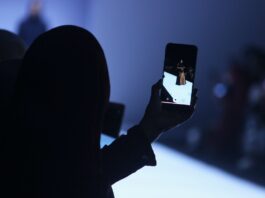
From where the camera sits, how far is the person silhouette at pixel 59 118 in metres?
0.95

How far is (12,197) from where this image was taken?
1002mm

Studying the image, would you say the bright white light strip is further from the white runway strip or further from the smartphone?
the white runway strip

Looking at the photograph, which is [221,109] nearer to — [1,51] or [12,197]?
[1,51]

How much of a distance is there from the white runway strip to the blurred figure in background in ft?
7.31

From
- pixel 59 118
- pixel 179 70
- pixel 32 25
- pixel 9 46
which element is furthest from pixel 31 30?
pixel 59 118

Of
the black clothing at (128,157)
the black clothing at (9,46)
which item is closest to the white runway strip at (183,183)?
the black clothing at (9,46)

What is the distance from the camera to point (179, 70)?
1321 millimetres

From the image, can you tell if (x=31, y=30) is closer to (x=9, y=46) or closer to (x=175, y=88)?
(x=9, y=46)

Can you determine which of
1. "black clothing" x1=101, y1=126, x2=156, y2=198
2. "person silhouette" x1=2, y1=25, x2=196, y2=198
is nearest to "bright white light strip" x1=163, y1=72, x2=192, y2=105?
"black clothing" x1=101, y1=126, x2=156, y2=198

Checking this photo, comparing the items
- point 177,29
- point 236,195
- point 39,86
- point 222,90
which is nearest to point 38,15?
point 177,29

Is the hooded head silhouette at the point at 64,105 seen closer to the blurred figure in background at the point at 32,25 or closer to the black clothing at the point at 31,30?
the blurred figure in background at the point at 32,25

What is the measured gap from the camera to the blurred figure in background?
7465 millimetres

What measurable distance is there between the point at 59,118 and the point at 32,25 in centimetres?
698

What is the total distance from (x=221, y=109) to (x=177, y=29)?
129 cm
